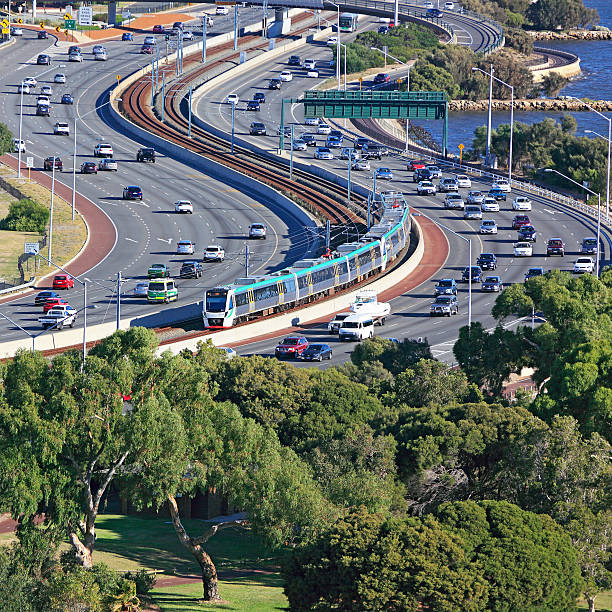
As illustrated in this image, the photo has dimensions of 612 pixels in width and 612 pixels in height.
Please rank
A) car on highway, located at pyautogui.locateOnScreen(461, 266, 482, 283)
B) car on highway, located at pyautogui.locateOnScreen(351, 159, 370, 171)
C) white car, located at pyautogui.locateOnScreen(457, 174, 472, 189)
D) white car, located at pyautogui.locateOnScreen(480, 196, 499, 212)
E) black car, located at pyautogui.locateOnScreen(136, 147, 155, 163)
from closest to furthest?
car on highway, located at pyautogui.locateOnScreen(461, 266, 482, 283) → white car, located at pyautogui.locateOnScreen(480, 196, 499, 212) → white car, located at pyautogui.locateOnScreen(457, 174, 472, 189) → black car, located at pyautogui.locateOnScreen(136, 147, 155, 163) → car on highway, located at pyautogui.locateOnScreen(351, 159, 370, 171)

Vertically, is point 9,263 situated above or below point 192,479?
below

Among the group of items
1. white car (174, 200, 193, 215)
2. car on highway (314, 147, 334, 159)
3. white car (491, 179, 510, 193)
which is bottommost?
white car (174, 200, 193, 215)

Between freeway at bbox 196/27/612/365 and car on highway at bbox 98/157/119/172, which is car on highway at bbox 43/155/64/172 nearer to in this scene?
car on highway at bbox 98/157/119/172

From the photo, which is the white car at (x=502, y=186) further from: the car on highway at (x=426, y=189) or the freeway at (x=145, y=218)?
the freeway at (x=145, y=218)

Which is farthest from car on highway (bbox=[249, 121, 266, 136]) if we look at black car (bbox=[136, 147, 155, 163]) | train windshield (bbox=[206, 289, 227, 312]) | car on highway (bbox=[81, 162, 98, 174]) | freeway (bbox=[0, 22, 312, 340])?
train windshield (bbox=[206, 289, 227, 312])

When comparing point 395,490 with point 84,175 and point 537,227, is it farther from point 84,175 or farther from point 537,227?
point 84,175

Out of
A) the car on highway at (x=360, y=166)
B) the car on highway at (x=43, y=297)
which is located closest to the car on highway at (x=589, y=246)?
the car on highway at (x=360, y=166)

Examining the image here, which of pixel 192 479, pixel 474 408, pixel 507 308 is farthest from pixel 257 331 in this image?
pixel 192 479
